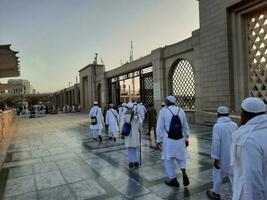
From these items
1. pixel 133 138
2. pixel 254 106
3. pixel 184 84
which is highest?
pixel 184 84

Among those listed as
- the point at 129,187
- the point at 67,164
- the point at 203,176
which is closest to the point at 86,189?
the point at 129,187

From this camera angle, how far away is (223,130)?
148 inches

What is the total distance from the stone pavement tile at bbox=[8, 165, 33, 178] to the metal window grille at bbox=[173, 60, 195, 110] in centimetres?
908

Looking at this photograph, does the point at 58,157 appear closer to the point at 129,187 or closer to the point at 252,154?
the point at 129,187

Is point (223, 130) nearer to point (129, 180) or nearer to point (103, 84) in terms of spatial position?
point (129, 180)

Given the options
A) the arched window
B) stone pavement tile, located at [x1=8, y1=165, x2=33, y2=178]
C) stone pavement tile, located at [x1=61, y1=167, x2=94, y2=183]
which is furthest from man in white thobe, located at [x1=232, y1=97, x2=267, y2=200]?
the arched window

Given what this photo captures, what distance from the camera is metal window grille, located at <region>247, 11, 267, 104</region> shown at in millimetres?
9758

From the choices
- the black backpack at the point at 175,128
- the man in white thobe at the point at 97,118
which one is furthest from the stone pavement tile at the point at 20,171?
the man in white thobe at the point at 97,118

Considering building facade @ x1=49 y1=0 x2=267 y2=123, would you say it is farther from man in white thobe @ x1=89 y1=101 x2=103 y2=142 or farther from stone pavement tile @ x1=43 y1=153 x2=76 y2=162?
stone pavement tile @ x1=43 y1=153 x2=76 y2=162

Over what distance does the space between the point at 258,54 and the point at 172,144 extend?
7.17 metres

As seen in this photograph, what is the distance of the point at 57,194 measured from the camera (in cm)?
458

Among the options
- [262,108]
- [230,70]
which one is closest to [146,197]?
[262,108]

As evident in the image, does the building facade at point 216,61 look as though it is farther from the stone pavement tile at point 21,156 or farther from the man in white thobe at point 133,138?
the stone pavement tile at point 21,156

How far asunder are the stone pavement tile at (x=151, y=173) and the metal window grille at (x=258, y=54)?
19.5 feet
